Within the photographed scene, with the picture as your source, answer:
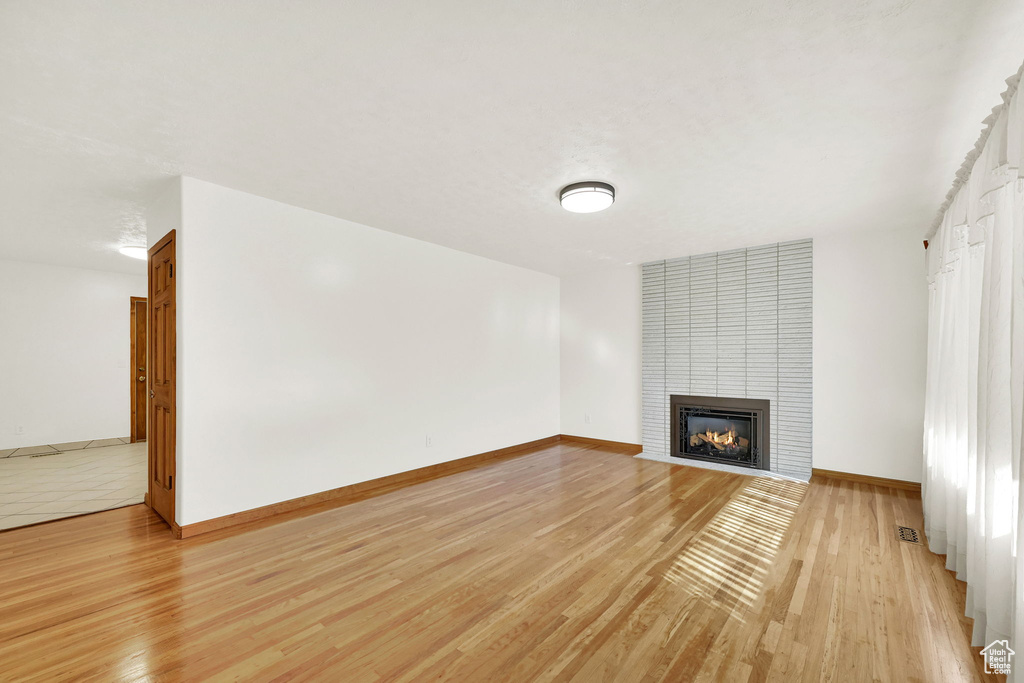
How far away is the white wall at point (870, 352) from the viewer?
4.39 m

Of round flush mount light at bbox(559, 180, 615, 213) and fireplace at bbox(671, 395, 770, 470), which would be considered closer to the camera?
round flush mount light at bbox(559, 180, 615, 213)

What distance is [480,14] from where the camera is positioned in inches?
66.9

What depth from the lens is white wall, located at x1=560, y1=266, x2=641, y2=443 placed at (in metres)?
6.33

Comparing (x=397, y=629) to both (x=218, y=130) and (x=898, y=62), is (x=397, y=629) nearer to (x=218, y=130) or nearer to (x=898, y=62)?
(x=218, y=130)

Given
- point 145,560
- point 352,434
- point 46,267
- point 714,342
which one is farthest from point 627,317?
point 46,267

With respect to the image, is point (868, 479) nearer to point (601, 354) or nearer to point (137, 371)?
point (601, 354)

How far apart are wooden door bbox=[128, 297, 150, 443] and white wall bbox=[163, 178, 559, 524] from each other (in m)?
4.68

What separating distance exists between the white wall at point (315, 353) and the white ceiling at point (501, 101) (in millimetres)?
466

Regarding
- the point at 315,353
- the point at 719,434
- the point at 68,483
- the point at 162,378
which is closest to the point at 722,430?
A: the point at 719,434

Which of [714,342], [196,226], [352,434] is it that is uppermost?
[196,226]

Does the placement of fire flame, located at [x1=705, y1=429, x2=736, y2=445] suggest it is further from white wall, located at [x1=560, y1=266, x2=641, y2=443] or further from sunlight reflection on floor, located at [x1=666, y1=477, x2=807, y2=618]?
sunlight reflection on floor, located at [x1=666, y1=477, x2=807, y2=618]

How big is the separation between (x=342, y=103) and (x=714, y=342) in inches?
197

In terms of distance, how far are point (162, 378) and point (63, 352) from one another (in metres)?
4.65

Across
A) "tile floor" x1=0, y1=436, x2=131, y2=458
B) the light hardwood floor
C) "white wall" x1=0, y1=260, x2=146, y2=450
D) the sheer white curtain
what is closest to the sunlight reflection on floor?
the light hardwood floor
